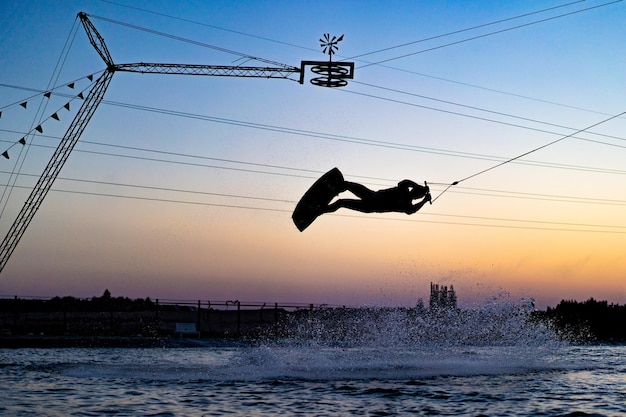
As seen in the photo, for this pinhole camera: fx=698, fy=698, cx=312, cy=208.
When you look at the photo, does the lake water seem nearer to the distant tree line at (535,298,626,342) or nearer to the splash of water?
the splash of water

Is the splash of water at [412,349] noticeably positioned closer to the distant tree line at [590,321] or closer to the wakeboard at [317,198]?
the wakeboard at [317,198]

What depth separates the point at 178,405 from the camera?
21.3 m

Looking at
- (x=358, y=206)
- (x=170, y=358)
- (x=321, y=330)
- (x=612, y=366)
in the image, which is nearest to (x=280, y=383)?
(x=358, y=206)

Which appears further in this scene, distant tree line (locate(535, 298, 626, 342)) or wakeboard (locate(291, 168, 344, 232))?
distant tree line (locate(535, 298, 626, 342))

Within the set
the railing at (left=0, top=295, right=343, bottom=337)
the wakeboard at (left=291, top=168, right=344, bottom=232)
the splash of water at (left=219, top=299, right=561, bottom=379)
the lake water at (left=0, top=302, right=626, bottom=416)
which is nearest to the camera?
the lake water at (left=0, top=302, right=626, bottom=416)

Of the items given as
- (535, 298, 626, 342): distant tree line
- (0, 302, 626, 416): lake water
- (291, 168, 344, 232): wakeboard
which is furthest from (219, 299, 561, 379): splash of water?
(535, 298, 626, 342): distant tree line

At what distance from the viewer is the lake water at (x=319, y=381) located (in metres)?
21.4

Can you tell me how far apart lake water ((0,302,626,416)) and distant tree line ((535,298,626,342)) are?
36995 millimetres

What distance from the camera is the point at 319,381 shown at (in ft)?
91.4

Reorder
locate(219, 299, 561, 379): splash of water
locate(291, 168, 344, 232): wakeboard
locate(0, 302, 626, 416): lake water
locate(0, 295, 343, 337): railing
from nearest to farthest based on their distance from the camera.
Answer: locate(0, 302, 626, 416): lake water < locate(291, 168, 344, 232): wakeboard < locate(219, 299, 561, 379): splash of water < locate(0, 295, 343, 337): railing

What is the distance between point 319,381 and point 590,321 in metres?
66.2

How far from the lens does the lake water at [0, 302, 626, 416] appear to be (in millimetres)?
21422

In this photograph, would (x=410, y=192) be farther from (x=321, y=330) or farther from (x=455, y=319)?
(x=321, y=330)

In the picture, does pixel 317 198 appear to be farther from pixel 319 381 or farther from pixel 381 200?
pixel 319 381
